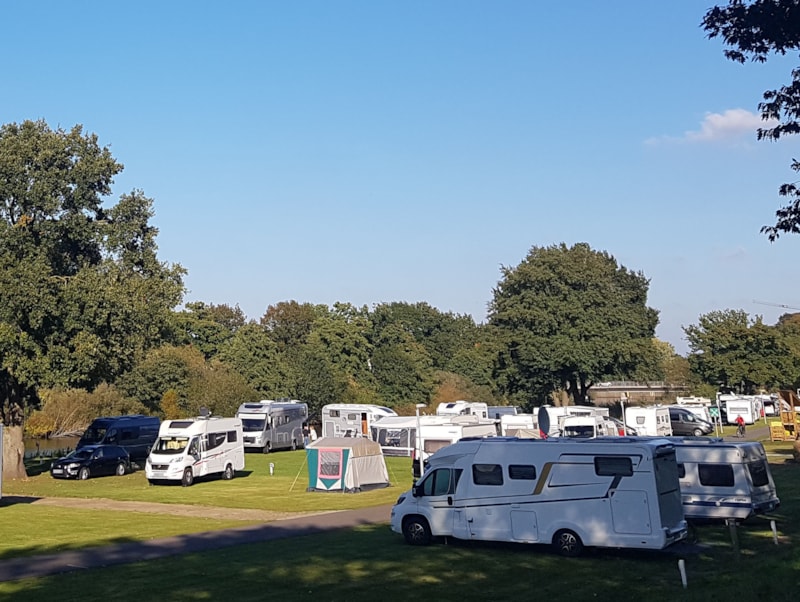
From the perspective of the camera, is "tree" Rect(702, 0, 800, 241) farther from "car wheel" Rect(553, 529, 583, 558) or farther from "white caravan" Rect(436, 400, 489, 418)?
"white caravan" Rect(436, 400, 489, 418)

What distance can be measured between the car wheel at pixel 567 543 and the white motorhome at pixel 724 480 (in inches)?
205

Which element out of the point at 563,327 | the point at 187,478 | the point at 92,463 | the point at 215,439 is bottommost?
the point at 187,478

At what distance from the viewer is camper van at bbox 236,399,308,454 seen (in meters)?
53.0

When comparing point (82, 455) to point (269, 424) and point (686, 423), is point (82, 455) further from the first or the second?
point (686, 423)

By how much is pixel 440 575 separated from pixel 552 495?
336cm

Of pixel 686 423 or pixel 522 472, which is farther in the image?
pixel 686 423

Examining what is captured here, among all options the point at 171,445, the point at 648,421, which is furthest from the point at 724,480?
the point at 648,421

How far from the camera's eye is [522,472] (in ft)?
62.5

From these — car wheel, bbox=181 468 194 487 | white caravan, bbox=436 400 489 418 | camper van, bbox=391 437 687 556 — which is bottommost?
camper van, bbox=391 437 687 556

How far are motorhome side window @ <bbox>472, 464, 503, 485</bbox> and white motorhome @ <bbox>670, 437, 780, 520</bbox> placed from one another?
5.54 m

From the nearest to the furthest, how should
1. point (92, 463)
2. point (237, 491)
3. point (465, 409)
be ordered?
point (237, 491), point (92, 463), point (465, 409)

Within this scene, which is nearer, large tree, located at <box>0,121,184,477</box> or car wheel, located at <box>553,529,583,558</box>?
car wheel, located at <box>553,529,583,558</box>

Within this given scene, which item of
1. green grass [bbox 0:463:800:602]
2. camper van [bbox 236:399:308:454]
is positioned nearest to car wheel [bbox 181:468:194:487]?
camper van [bbox 236:399:308:454]

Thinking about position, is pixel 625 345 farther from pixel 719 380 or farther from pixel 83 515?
pixel 83 515
